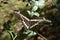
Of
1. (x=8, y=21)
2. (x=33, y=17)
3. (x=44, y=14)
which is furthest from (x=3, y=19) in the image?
(x=44, y=14)

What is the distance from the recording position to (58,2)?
263cm

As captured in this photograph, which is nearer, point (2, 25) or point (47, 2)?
point (2, 25)

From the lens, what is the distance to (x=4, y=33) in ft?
7.61

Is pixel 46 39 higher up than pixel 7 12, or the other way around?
pixel 7 12

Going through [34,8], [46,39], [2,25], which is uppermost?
[34,8]

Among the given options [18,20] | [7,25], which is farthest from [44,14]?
[7,25]

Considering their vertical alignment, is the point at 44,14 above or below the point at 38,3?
below

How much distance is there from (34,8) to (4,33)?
45cm

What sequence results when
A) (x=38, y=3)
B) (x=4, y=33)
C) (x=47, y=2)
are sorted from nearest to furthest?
(x=4, y=33) → (x=38, y=3) → (x=47, y=2)

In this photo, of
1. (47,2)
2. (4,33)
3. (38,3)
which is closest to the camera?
(4,33)

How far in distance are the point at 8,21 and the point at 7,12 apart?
15 cm

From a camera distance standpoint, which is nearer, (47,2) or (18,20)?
(18,20)

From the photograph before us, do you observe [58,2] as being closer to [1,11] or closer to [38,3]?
[38,3]

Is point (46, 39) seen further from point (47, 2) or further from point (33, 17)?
point (47, 2)
